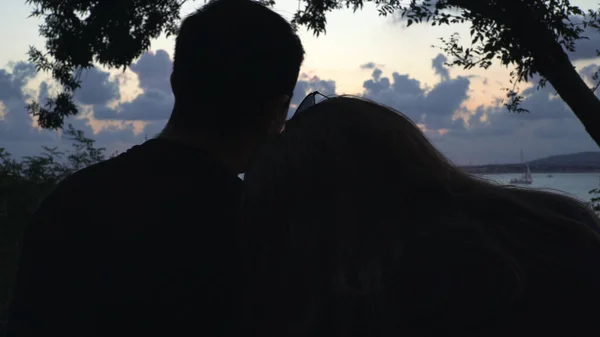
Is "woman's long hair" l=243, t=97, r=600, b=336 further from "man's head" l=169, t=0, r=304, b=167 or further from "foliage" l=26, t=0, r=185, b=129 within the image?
"foliage" l=26, t=0, r=185, b=129

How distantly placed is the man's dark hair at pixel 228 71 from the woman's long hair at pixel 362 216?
19.8 inches

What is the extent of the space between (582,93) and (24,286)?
754 cm

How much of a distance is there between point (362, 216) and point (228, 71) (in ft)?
2.52

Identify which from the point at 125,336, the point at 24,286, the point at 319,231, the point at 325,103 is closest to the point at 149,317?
the point at 125,336

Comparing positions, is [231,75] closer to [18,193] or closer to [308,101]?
[308,101]

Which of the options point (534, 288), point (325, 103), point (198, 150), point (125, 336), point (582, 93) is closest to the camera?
point (534, 288)

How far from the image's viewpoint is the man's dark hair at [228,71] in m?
1.87

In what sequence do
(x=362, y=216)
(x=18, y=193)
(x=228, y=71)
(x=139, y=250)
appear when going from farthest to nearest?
(x=18, y=193) → (x=228, y=71) → (x=139, y=250) → (x=362, y=216)

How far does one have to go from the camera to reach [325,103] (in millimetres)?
1486

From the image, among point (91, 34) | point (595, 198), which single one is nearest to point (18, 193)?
point (91, 34)

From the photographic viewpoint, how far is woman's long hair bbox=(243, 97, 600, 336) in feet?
4.09

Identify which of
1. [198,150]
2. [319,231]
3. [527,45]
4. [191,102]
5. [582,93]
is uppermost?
[527,45]

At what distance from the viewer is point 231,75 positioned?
6.15 ft

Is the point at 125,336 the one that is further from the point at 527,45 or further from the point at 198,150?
the point at 527,45
